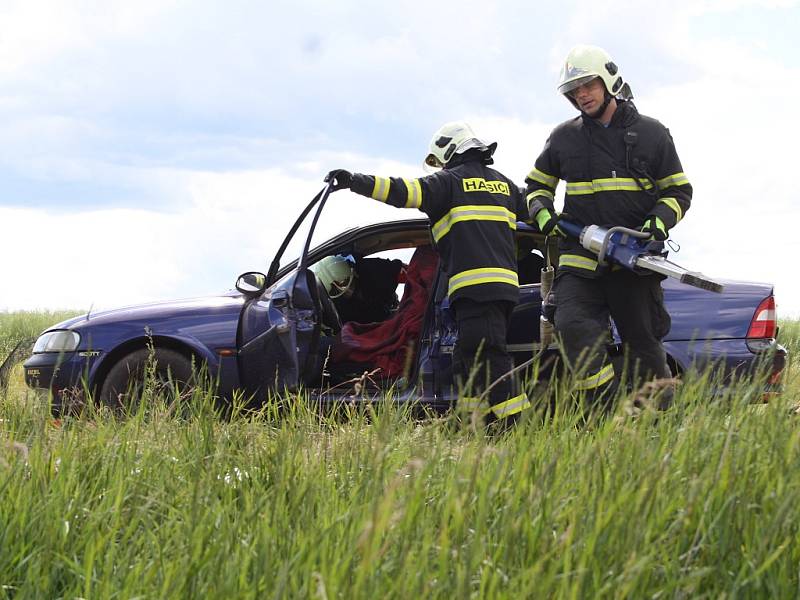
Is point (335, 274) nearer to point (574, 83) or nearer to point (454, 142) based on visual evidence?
point (454, 142)

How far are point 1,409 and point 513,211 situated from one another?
129 inches

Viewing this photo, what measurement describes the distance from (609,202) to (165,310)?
2993 mm

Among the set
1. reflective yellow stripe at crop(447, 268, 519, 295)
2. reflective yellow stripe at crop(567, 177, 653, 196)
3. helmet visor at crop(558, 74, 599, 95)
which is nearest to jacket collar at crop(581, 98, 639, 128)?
helmet visor at crop(558, 74, 599, 95)

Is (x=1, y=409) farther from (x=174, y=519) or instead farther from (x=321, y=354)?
(x=174, y=519)

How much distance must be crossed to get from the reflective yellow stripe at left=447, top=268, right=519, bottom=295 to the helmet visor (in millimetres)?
1151

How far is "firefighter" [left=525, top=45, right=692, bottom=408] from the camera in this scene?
5484 millimetres

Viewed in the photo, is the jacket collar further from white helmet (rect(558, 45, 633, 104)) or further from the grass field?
the grass field

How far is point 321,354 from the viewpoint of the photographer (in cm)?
639

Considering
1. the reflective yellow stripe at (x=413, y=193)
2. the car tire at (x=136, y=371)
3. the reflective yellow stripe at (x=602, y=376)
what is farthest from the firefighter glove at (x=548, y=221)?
the car tire at (x=136, y=371)

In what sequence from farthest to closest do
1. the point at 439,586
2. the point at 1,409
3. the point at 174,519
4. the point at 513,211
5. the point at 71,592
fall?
the point at 513,211 < the point at 1,409 < the point at 174,519 < the point at 71,592 < the point at 439,586

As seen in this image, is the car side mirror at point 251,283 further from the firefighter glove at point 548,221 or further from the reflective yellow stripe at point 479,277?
the firefighter glove at point 548,221

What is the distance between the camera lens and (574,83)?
5570 millimetres

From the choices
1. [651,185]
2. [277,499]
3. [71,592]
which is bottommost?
[71,592]

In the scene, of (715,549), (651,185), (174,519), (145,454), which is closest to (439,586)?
(715,549)
